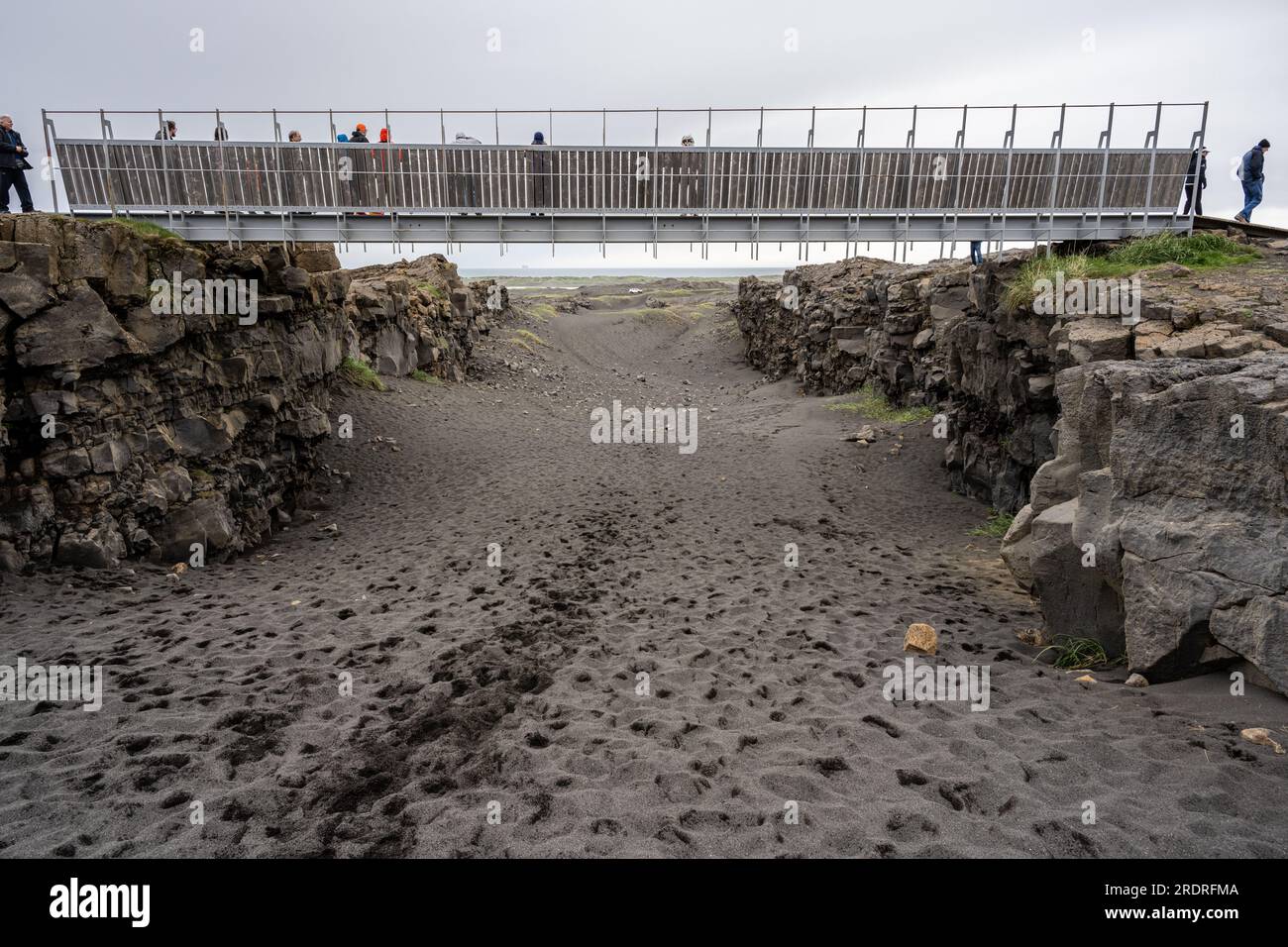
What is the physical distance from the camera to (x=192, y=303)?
12984mm

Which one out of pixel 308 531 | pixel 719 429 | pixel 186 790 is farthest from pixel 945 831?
pixel 719 429

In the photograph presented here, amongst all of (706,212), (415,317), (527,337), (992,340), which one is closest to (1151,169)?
(992,340)

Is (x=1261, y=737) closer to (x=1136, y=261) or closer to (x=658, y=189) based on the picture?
(x=1136, y=261)

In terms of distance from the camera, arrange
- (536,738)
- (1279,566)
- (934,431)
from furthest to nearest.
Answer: (934,431)
(536,738)
(1279,566)

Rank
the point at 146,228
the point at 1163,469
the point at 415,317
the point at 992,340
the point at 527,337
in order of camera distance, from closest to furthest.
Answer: the point at 1163,469, the point at 146,228, the point at 992,340, the point at 415,317, the point at 527,337

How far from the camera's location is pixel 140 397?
39.5 feet

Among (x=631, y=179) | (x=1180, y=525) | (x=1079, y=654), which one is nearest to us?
(x=1180, y=525)

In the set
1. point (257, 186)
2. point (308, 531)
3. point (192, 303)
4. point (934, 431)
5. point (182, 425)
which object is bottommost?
point (308, 531)

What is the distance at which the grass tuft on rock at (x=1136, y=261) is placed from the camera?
1283cm

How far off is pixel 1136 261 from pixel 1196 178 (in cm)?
401

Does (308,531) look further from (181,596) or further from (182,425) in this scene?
(181,596)

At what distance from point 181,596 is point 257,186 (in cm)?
931

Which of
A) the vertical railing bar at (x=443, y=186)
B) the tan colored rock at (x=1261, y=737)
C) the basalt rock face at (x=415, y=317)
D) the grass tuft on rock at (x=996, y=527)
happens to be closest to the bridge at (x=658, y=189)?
the vertical railing bar at (x=443, y=186)

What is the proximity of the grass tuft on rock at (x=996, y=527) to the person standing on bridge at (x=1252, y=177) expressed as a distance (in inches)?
365
